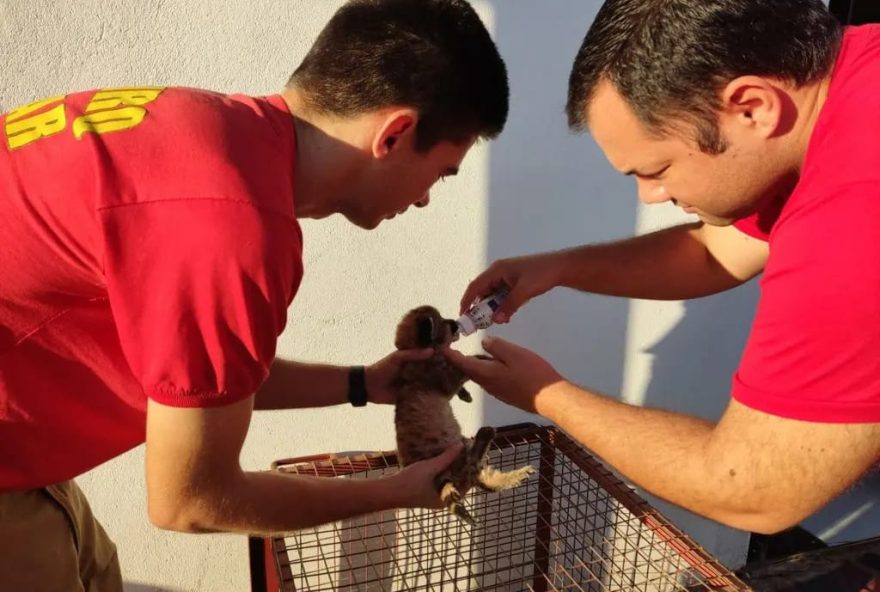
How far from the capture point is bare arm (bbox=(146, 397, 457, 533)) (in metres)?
0.80

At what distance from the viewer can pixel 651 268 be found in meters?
1.60

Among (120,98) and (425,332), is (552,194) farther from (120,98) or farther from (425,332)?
(120,98)

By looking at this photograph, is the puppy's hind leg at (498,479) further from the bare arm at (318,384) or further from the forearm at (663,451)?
the bare arm at (318,384)

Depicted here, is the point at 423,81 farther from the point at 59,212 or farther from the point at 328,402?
the point at 328,402

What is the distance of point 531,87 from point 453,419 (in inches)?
33.1

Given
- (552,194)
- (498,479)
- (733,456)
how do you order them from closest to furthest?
(733,456) < (498,479) < (552,194)

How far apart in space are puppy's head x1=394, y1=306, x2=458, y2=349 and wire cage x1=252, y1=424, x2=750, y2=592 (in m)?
0.31

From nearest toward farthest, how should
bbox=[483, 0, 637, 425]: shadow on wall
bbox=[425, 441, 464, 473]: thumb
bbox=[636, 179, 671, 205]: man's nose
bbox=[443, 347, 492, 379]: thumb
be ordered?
bbox=[636, 179, 671, 205]: man's nose < bbox=[425, 441, 464, 473]: thumb < bbox=[443, 347, 492, 379]: thumb < bbox=[483, 0, 637, 425]: shadow on wall

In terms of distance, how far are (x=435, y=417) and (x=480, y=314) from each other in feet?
0.77

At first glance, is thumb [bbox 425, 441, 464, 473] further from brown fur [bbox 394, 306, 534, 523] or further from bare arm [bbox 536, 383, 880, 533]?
bare arm [bbox 536, 383, 880, 533]

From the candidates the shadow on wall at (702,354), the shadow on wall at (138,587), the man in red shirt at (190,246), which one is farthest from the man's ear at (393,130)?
the shadow on wall at (138,587)

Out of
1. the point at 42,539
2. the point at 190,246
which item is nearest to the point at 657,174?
the point at 190,246

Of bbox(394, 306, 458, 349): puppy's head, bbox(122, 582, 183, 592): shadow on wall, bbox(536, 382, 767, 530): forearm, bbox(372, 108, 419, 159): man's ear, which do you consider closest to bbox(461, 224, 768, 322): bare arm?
bbox(394, 306, 458, 349): puppy's head

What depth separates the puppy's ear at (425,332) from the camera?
1.39 meters
